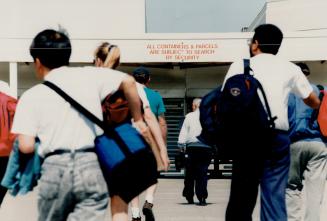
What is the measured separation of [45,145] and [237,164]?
77.8 inches

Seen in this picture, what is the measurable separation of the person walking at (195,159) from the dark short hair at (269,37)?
706 centimetres

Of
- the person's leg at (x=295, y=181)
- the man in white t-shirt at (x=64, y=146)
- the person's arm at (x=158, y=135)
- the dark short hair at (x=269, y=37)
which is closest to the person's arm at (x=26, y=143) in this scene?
the man in white t-shirt at (x=64, y=146)

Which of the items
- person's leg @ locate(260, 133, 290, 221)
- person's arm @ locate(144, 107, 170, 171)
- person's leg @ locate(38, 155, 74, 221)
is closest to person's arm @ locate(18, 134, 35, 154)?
person's leg @ locate(38, 155, 74, 221)

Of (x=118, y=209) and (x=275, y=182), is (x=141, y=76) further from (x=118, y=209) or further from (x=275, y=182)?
(x=275, y=182)

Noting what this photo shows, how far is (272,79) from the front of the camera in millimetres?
6004

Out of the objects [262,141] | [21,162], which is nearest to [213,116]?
[262,141]

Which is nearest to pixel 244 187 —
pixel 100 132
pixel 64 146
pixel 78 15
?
pixel 100 132

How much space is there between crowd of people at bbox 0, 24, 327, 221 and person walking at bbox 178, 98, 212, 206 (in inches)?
158

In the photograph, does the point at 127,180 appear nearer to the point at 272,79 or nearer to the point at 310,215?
the point at 272,79

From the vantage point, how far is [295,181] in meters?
8.12

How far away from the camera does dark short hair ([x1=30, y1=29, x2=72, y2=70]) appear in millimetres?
4738

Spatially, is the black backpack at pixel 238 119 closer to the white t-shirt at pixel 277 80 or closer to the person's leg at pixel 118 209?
the white t-shirt at pixel 277 80

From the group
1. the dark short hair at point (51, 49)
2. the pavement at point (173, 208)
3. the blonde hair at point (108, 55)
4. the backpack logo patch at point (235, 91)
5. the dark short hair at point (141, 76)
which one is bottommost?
the pavement at point (173, 208)

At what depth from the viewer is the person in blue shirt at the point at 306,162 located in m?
7.98
